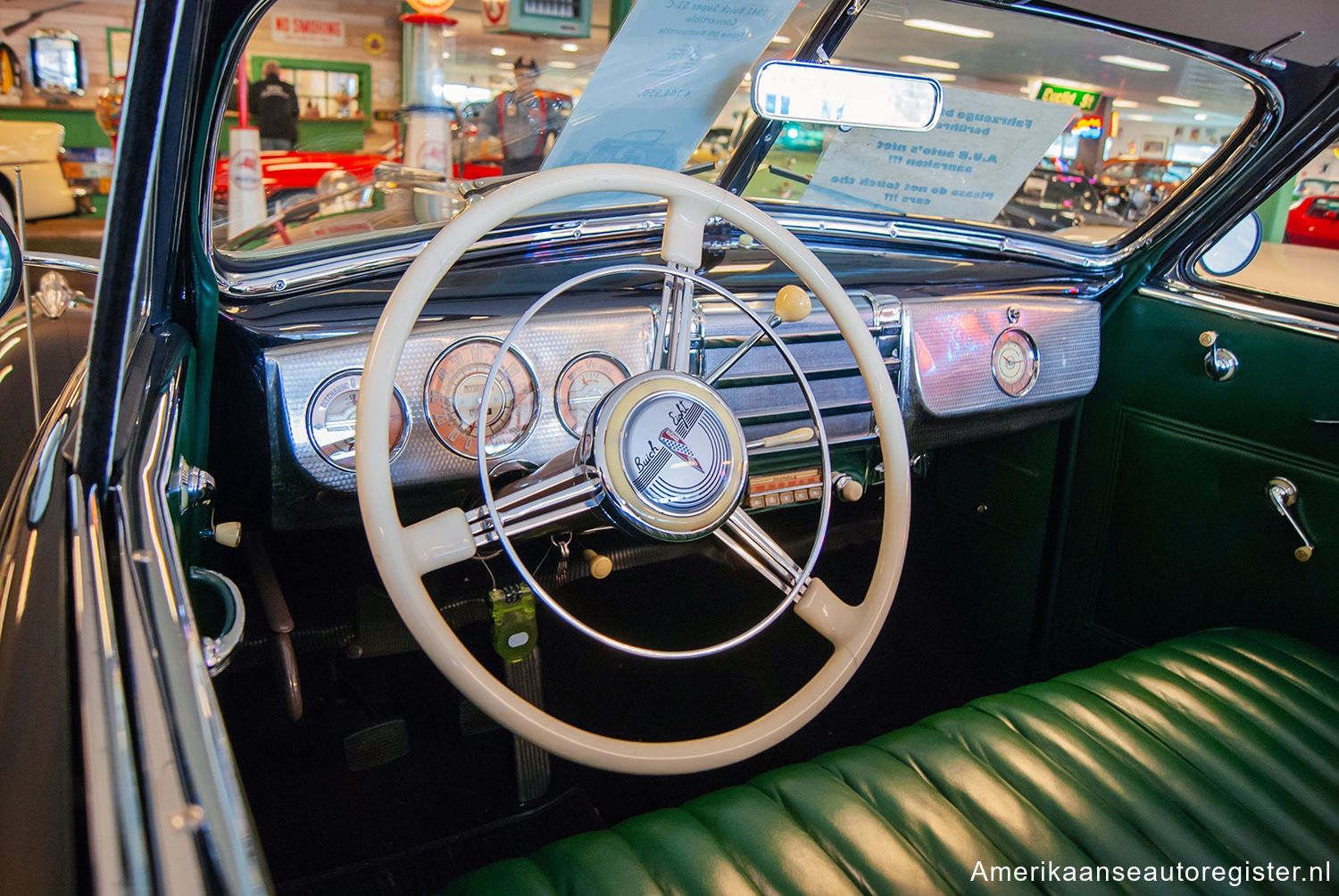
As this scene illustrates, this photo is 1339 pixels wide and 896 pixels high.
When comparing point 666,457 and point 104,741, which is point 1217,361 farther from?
point 104,741

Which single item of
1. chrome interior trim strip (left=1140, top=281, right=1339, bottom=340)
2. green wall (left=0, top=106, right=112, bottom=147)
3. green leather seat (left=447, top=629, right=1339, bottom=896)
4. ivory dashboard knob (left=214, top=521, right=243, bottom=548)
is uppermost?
green wall (left=0, top=106, right=112, bottom=147)

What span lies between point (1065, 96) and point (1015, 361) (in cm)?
70

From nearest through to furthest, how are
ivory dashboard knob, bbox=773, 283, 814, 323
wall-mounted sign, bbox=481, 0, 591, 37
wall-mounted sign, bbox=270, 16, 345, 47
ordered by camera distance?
ivory dashboard knob, bbox=773, 283, 814, 323, wall-mounted sign, bbox=270, 16, 345, 47, wall-mounted sign, bbox=481, 0, 591, 37

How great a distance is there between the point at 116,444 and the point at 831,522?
1.56 meters

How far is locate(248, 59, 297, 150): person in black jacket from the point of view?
6.86 meters

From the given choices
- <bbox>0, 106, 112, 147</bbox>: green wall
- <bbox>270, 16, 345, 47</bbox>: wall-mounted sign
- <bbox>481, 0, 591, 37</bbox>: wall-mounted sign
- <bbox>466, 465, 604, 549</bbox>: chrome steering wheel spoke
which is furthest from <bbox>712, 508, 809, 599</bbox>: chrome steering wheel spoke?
<bbox>0, 106, 112, 147</bbox>: green wall

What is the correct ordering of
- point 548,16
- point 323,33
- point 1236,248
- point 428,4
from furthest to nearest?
point 323,33, point 548,16, point 428,4, point 1236,248

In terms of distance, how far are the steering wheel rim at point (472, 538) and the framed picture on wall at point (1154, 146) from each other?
327 cm

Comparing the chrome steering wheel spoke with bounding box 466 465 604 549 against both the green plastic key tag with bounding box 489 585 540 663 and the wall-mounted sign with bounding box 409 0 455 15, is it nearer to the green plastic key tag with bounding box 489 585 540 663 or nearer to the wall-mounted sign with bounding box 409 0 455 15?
the green plastic key tag with bounding box 489 585 540 663

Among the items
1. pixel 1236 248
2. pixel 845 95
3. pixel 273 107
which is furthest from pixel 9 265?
pixel 273 107

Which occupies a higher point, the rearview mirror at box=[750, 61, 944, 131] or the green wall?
the green wall

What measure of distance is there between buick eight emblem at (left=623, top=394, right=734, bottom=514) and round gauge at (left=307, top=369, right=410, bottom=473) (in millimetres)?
383

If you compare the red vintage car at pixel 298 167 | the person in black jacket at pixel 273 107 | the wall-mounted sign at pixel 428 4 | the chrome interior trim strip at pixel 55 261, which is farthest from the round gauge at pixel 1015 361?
the person in black jacket at pixel 273 107

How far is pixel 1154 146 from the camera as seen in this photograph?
4.36m
